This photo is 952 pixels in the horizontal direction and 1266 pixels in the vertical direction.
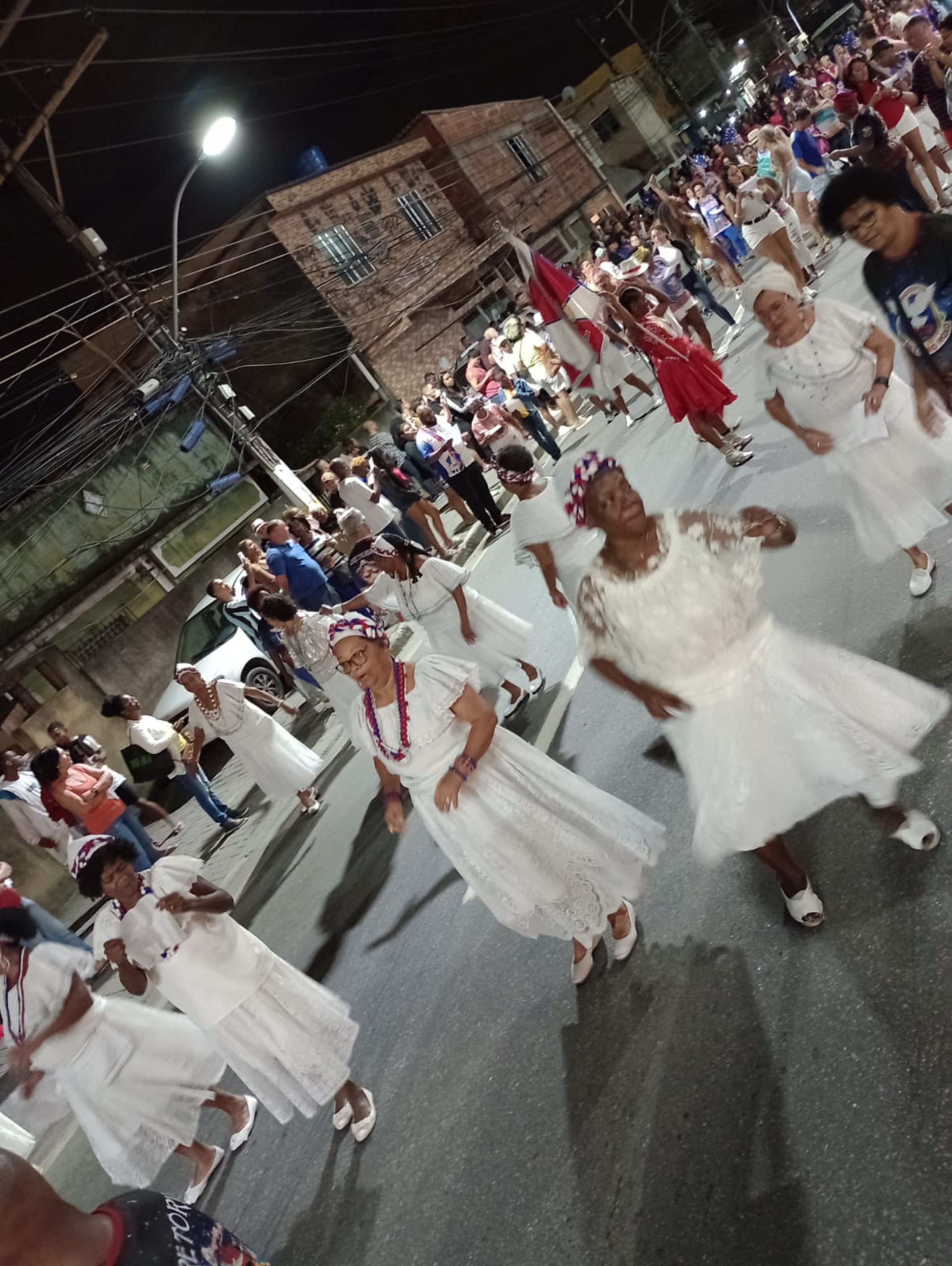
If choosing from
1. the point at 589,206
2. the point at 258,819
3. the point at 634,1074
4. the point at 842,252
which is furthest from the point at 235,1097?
the point at 589,206

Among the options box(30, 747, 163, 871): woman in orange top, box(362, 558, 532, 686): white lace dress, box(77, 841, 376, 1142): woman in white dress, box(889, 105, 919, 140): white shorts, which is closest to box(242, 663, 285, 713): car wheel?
box(30, 747, 163, 871): woman in orange top

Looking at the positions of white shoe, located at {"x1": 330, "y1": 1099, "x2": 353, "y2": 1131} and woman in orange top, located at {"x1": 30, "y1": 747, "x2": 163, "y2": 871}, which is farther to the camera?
woman in orange top, located at {"x1": 30, "y1": 747, "x2": 163, "y2": 871}

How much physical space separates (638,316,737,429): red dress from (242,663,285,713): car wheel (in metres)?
7.30

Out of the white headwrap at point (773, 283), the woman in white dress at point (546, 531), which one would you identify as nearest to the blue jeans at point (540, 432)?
the woman in white dress at point (546, 531)

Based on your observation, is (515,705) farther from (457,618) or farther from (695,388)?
(695,388)

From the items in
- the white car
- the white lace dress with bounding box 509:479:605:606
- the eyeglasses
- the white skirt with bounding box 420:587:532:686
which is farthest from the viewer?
the white car

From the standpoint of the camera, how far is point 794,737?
2.77 metres

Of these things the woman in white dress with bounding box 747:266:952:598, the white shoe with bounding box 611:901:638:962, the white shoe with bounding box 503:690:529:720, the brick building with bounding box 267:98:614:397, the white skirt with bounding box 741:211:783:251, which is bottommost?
the white shoe with bounding box 611:901:638:962

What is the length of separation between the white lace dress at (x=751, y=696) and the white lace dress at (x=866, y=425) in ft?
4.89

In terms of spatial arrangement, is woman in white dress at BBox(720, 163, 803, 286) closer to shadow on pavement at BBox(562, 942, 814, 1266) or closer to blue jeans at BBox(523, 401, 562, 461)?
shadow on pavement at BBox(562, 942, 814, 1266)

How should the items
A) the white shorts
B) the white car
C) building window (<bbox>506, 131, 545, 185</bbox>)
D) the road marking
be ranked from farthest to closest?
1. building window (<bbox>506, 131, 545, 185</bbox>)
2. the white car
3. the white shorts
4. the road marking

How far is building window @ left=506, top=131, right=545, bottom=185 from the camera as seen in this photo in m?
40.5

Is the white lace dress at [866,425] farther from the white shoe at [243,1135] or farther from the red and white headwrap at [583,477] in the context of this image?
the white shoe at [243,1135]

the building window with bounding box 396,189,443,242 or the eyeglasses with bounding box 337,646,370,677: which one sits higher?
the building window with bounding box 396,189,443,242
